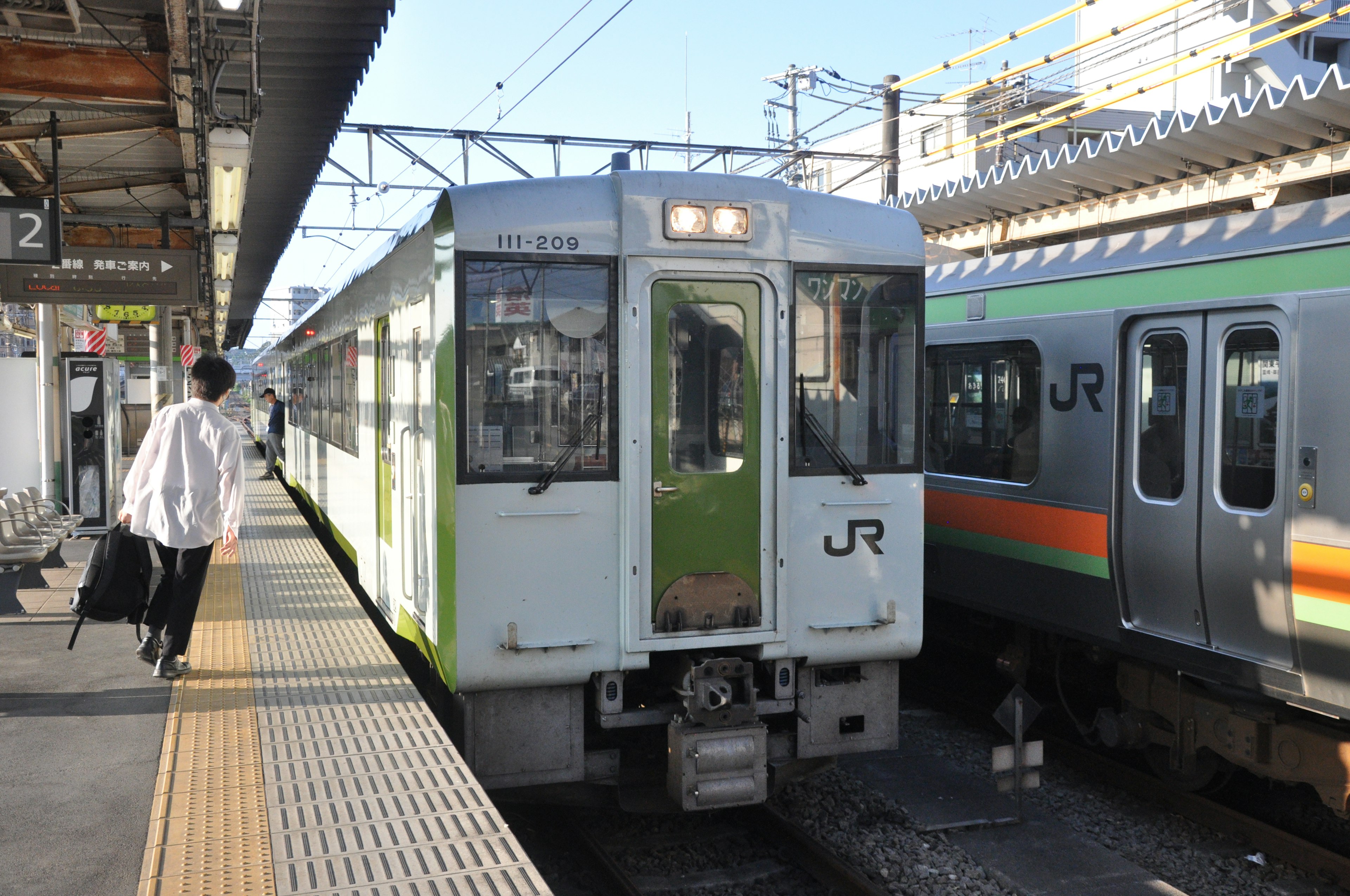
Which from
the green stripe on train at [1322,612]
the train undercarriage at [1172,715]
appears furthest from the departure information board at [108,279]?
the green stripe on train at [1322,612]

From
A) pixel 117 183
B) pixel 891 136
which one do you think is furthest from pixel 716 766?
pixel 891 136

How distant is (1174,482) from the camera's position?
6.00m

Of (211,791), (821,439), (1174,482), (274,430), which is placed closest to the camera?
(211,791)

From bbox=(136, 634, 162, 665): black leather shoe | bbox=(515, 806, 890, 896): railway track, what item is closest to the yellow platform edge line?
bbox=(136, 634, 162, 665): black leather shoe

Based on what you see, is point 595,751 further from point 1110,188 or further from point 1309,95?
point 1110,188

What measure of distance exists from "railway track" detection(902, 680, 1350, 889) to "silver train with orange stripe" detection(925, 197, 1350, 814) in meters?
0.17

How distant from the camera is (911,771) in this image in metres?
6.80

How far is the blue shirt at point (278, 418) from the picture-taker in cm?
1948

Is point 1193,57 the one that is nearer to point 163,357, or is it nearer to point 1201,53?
point 1201,53

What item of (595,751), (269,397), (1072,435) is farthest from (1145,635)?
(269,397)

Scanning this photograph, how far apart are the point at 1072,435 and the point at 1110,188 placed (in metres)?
7.10

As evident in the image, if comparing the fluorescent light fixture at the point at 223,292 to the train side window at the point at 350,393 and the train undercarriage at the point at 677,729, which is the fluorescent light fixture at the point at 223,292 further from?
the train undercarriage at the point at 677,729

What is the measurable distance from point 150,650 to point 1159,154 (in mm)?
10247

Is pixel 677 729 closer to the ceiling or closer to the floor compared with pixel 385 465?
closer to the floor
